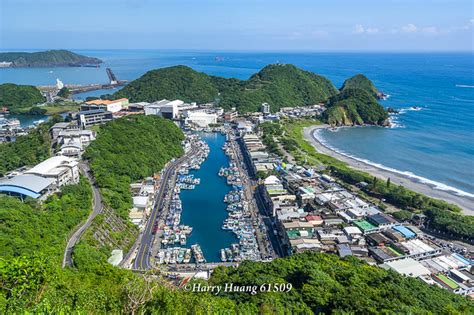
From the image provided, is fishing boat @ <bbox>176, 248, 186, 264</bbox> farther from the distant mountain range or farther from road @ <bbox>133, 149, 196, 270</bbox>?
the distant mountain range

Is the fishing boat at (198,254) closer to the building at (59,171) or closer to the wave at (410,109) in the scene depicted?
the building at (59,171)

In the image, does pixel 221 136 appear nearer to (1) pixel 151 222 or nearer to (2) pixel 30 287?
(1) pixel 151 222

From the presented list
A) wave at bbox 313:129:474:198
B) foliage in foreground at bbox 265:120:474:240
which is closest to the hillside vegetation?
foliage in foreground at bbox 265:120:474:240

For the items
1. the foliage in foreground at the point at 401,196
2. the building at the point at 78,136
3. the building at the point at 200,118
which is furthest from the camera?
the building at the point at 200,118

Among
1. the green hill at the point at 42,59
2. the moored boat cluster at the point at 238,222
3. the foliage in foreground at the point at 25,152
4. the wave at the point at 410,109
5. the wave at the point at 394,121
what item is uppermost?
the green hill at the point at 42,59

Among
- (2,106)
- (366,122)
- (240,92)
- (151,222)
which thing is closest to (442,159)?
(366,122)


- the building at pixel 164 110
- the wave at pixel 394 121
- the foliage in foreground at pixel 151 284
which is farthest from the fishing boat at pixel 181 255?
the wave at pixel 394 121

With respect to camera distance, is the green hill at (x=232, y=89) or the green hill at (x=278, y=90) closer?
the green hill at (x=278, y=90)

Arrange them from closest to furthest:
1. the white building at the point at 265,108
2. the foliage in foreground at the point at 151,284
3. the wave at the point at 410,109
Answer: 1. the foliage in foreground at the point at 151,284
2. the white building at the point at 265,108
3. the wave at the point at 410,109
